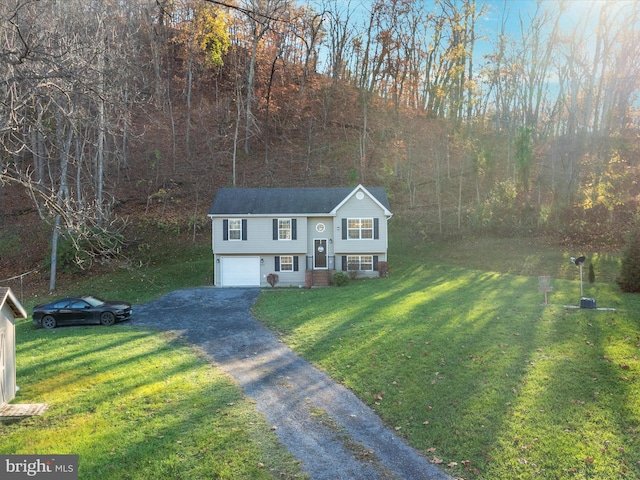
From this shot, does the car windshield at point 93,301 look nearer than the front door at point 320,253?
Yes

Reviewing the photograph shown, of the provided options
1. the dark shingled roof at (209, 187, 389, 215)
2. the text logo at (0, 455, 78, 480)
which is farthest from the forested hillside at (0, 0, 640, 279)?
the text logo at (0, 455, 78, 480)

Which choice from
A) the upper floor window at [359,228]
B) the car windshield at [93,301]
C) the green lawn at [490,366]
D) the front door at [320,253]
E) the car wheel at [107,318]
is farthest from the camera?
the front door at [320,253]

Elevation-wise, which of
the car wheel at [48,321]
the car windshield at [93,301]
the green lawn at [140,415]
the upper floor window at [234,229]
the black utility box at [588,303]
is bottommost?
the car wheel at [48,321]

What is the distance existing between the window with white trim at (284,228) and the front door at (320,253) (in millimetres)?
1807

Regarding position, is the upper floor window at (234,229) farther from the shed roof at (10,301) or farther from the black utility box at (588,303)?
the black utility box at (588,303)

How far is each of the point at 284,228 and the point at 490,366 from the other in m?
18.2

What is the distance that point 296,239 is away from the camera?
27984mm

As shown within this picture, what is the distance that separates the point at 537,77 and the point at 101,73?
134 feet

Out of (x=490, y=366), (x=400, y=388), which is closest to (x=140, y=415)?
(x=400, y=388)

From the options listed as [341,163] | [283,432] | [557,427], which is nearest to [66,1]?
[283,432]

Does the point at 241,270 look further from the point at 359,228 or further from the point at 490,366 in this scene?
the point at 490,366

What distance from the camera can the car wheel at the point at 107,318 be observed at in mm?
19353

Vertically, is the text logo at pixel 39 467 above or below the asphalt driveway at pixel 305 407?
above

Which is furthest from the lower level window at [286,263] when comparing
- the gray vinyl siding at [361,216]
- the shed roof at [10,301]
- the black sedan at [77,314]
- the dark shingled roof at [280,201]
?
the shed roof at [10,301]
